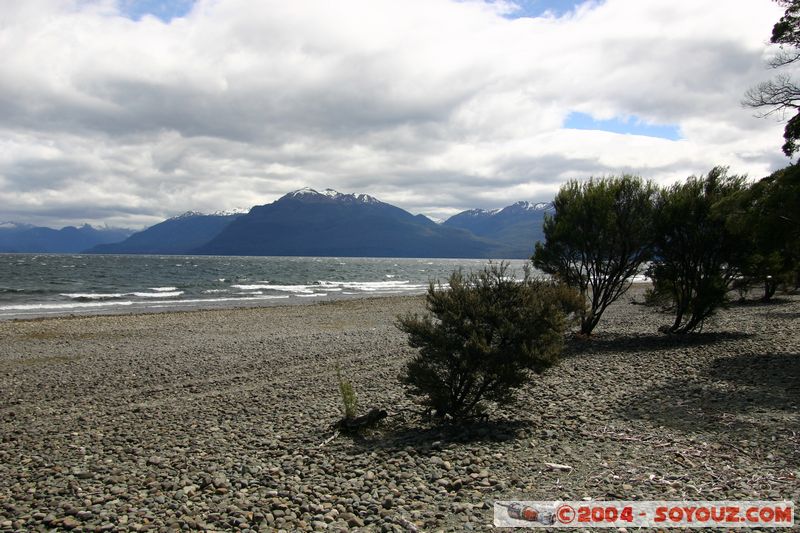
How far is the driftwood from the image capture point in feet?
26.8

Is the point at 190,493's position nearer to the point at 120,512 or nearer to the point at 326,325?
the point at 120,512

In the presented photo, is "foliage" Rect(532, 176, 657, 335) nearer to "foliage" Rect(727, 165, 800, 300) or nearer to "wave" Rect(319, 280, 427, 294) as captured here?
"foliage" Rect(727, 165, 800, 300)

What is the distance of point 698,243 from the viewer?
53.5 ft

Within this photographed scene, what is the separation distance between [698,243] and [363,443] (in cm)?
1387

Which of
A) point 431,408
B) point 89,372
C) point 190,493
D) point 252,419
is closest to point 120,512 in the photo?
point 190,493

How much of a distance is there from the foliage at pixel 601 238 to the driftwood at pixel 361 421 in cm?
1042

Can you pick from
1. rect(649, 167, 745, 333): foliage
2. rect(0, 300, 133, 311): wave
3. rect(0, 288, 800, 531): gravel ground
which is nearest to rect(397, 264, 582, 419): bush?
rect(0, 288, 800, 531): gravel ground

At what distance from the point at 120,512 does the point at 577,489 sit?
16.7ft

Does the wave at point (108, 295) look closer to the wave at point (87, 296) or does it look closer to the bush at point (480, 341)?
the wave at point (87, 296)

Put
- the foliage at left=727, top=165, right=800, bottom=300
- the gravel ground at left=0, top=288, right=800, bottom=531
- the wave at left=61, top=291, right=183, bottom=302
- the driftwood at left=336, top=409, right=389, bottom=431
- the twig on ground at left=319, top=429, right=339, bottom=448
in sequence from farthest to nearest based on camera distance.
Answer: the wave at left=61, top=291, right=183, bottom=302
the foliage at left=727, top=165, right=800, bottom=300
the driftwood at left=336, top=409, right=389, bottom=431
the twig on ground at left=319, top=429, right=339, bottom=448
the gravel ground at left=0, top=288, right=800, bottom=531

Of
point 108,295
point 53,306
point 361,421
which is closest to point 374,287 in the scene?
point 108,295

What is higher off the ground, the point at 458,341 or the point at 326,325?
the point at 458,341

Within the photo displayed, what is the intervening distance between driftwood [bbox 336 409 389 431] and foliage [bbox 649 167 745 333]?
12.8 meters

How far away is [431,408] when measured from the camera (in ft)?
28.2
